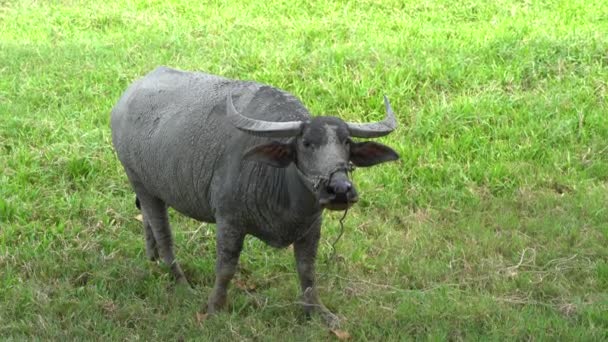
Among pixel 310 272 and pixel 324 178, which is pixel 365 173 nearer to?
pixel 310 272

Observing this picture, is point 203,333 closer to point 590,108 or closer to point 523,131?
point 523,131

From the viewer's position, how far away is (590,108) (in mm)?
→ 7316

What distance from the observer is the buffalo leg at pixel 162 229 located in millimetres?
5336

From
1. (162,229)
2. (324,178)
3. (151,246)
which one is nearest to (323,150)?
(324,178)

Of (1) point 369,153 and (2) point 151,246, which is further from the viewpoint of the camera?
(2) point 151,246

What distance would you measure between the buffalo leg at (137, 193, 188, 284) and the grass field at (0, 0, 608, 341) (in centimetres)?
12

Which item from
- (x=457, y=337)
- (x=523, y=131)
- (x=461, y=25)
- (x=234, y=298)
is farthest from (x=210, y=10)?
(x=457, y=337)

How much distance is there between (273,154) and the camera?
4.17 metres

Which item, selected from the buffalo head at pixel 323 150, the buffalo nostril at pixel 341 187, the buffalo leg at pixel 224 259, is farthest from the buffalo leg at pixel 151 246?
the buffalo nostril at pixel 341 187

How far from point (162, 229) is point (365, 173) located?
6.28 ft

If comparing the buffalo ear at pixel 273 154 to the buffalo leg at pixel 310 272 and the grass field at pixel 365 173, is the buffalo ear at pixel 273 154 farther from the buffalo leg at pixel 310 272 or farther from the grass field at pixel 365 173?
the grass field at pixel 365 173

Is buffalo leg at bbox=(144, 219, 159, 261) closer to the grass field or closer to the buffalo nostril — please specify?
the grass field

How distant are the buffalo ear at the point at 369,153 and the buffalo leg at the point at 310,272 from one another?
1.76ft

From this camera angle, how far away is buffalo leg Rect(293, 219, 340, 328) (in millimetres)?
4711
